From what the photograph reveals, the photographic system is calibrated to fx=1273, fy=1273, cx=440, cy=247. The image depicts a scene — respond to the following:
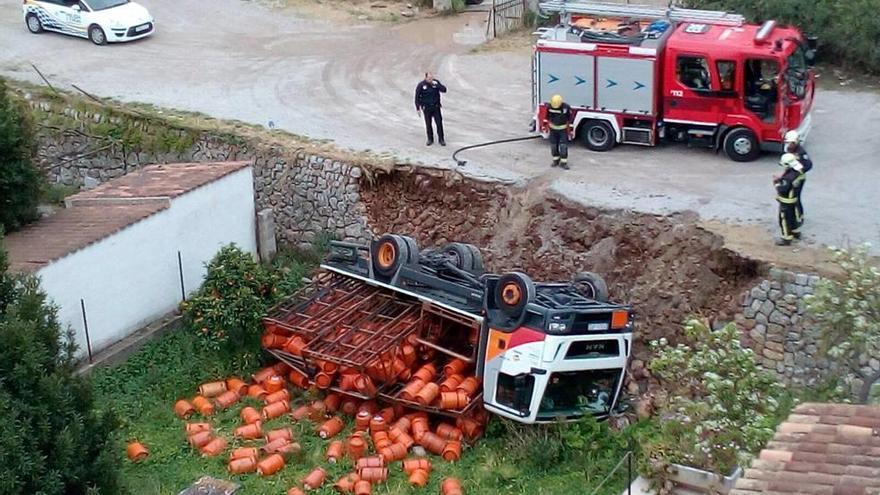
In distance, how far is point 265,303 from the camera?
2102 cm

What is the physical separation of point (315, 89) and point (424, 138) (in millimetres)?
3956

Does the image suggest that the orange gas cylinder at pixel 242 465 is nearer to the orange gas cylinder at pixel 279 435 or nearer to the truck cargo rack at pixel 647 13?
the orange gas cylinder at pixel 279 435

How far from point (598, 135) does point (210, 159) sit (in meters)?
7.54

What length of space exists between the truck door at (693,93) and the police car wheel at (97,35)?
14.3 meters

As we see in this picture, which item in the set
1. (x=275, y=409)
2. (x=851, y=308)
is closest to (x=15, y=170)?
(x=275, y=409)

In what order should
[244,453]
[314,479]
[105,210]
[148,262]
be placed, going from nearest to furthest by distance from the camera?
[314,479] < [244,453] < [148,262] < [105,210]

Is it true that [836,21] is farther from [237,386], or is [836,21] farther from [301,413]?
[237,386]

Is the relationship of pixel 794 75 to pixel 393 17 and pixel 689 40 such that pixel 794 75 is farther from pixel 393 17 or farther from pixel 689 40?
pixel 393 17

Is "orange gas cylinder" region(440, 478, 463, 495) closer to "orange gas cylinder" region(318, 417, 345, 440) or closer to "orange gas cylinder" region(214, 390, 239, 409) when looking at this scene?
"orange gas cylinder" region(318, 417, 345, 440)

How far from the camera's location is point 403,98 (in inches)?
1032

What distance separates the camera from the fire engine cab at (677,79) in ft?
71.5

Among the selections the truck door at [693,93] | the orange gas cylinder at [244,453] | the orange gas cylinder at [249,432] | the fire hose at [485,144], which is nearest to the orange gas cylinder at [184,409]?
the orange gas cylinder at [249,432]

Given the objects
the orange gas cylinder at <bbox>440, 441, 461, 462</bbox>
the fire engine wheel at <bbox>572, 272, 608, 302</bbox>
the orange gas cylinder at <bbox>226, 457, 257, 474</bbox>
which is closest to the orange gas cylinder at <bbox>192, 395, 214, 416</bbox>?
the orange gas cylinder at <bbox>226, 457, 257, 474</bbox>

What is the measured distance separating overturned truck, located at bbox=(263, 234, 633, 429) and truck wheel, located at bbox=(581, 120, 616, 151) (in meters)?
3.79
